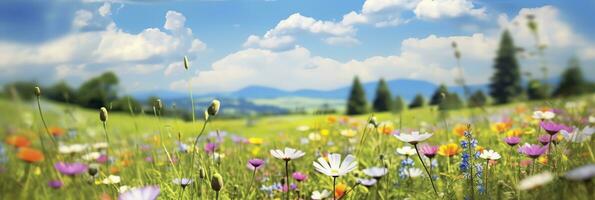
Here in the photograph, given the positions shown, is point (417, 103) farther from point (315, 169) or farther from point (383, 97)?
point (383, 97)

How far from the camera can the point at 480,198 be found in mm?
1365

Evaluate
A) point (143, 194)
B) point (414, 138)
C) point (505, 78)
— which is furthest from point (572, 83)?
point (505, 78)

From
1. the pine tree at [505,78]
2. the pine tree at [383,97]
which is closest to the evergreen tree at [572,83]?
the pine tree at [383,97]

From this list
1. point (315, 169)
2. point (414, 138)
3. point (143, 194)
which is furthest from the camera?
point (315, 169)

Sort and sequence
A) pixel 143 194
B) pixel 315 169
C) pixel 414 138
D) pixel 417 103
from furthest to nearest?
pixel 417 103 → pixel 315 169 → pixel 414 138 → pixel 143 194

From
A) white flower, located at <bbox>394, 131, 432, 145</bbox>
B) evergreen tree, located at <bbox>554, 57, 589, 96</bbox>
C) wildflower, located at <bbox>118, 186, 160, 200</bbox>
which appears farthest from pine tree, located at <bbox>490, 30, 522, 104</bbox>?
wildflower, located at <bbox>118, 186, 160, 200</bbox>

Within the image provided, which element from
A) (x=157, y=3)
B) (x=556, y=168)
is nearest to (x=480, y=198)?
(x=556, y=168)

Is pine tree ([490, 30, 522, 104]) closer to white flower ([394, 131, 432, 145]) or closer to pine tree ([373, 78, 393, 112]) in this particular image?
pine tree ([373, 78, 393, 112])

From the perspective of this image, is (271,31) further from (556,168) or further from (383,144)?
(556,168)

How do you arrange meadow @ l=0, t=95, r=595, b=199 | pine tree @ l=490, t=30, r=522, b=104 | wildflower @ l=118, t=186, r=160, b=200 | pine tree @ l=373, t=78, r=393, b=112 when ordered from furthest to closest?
1. pine tree @ l=490, t=30, r=522, b=104
2. pine tree @ l=373, t=78, r=393, b=112
3. meadow @ l=0, t=95, r=595, b=199
4. wildflower @ l=118, t=186, r=160, b=200

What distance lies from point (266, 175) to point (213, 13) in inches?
28.2

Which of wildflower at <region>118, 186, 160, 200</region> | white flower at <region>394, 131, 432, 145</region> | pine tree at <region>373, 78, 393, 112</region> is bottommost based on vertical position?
pine tree at <region>373, 78, 393, 112</region>

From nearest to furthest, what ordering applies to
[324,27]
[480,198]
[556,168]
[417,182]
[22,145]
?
1. [480,198]
2. [556,168]
3. [22,145]
4. [417,182]
5. [324,27]

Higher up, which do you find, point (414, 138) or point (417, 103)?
point (414, 138)
